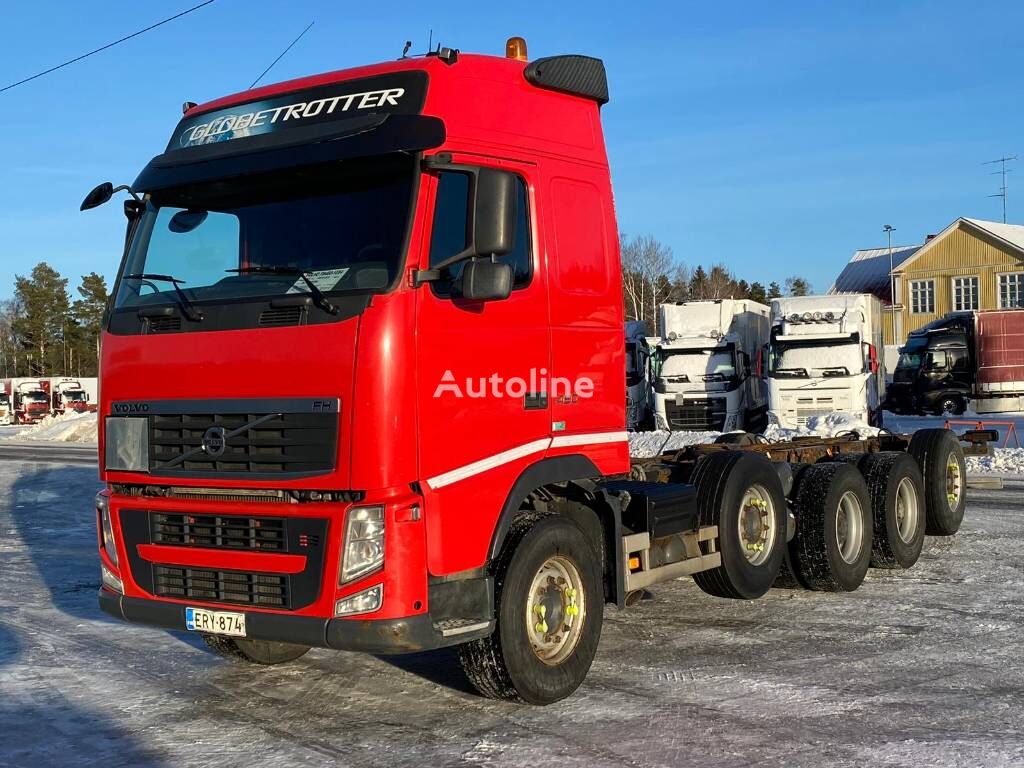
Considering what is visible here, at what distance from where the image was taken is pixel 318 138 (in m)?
5.65

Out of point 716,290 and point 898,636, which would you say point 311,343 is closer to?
point 898,636

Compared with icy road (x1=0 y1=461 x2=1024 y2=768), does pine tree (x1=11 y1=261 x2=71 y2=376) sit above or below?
above

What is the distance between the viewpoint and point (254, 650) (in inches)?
272

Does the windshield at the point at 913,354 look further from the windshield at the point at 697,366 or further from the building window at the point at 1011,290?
the building window at the point at 1011,290

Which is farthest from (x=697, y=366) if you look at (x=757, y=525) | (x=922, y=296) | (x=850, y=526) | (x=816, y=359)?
(x=922, y=296)

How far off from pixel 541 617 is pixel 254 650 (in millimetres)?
2033

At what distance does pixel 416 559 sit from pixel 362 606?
0.34 m

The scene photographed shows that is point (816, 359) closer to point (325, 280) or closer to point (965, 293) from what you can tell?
point (325, 280)

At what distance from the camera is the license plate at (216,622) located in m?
5.48

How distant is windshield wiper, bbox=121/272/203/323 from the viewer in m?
5.72

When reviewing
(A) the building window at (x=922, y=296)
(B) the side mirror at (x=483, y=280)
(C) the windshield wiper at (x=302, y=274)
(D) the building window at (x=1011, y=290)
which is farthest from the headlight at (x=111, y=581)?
(A) the building window at (x=922, y=296)

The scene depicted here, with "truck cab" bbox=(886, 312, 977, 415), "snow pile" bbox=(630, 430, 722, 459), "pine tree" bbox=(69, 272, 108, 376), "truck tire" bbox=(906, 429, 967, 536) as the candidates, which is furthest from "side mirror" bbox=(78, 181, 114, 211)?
"pine tree" bbox=(69, 272, 108, 376)

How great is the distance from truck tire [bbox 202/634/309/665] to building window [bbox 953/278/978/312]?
57.9m

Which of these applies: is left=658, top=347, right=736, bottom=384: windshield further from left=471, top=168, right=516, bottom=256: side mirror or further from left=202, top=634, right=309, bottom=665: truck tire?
left=471, top=168, right=516, bottom=256: side mirror
